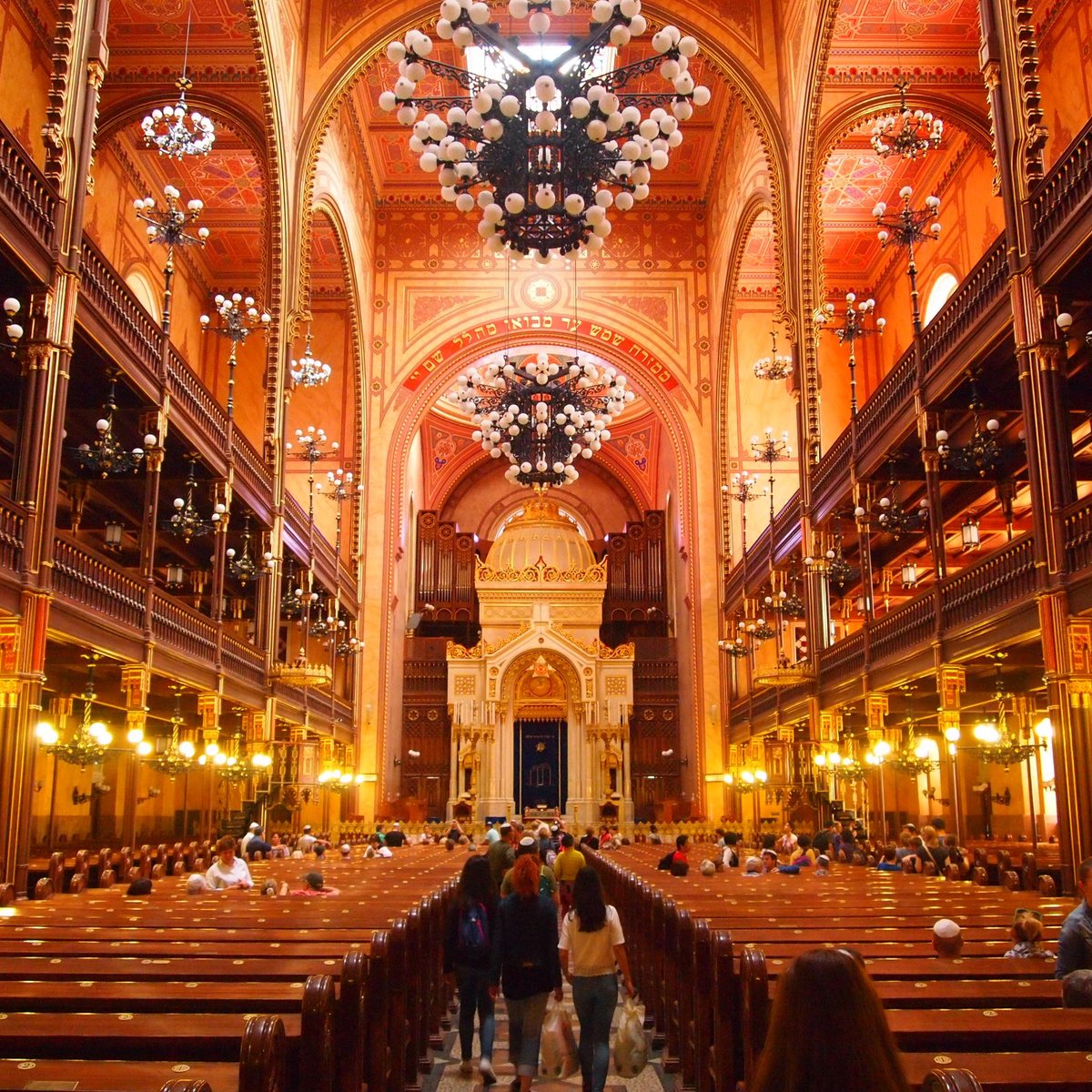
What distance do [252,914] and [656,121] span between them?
28.2 ft

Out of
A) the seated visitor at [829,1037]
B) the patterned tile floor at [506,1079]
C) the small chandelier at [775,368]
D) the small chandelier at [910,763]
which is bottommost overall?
the patterned tile floor at [506,1079]

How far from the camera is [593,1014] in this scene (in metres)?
6.30

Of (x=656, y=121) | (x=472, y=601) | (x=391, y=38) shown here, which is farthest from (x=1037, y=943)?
(x=472, y=601)

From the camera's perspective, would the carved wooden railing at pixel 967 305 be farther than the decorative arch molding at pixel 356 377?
No

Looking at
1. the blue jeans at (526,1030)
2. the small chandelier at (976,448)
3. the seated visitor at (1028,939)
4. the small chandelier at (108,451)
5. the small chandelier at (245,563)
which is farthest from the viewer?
the small chandelier at (245,563)

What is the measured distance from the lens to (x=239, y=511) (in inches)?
835

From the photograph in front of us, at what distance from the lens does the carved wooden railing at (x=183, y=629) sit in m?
15.8

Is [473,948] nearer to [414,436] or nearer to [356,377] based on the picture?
[356,377]

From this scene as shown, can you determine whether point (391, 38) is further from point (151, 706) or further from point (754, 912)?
point (754, 912)

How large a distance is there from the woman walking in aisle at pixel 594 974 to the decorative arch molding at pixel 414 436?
2395cm

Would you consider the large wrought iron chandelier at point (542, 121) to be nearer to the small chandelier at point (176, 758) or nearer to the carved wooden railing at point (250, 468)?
the carved wooden railing at point (250, 468)

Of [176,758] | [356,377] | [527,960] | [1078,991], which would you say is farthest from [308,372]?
[1078,991]

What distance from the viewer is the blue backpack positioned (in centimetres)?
697

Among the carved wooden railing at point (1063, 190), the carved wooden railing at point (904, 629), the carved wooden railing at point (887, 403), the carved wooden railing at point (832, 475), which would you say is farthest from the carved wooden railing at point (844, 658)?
the carved wooden railing at point (1063, 190)
